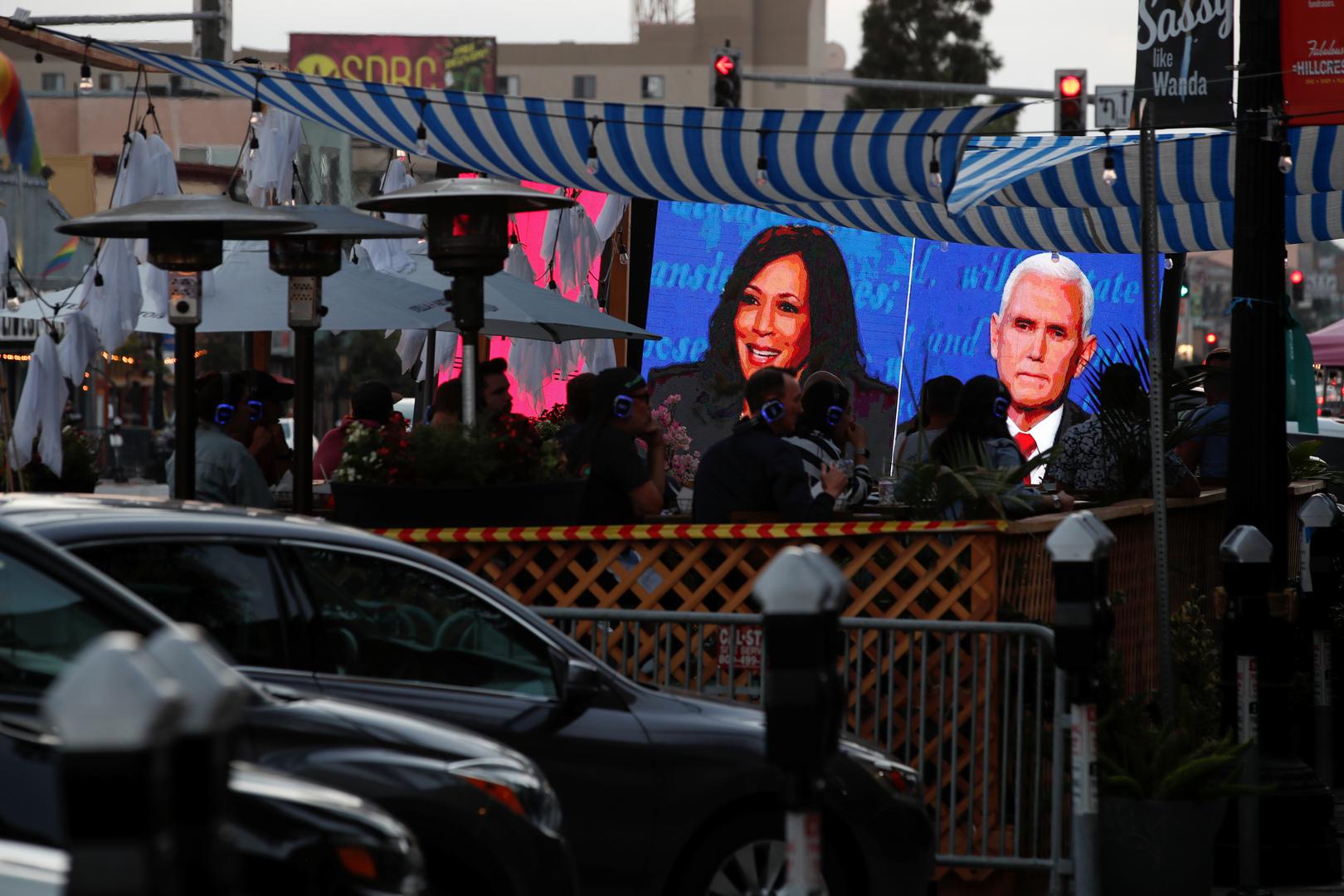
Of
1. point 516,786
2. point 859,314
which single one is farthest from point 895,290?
point 516,786

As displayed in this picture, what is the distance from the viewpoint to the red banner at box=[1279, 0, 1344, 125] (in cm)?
873

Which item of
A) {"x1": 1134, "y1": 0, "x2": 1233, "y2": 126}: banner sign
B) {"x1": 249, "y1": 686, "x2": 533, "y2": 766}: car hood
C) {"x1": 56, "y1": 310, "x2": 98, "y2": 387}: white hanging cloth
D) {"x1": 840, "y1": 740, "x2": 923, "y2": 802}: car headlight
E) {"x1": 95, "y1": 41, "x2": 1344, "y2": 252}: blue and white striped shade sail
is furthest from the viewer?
{"x1": 95, "y1": 41, "x2": 1344, "y2": 252}: blue and white striped shade sail

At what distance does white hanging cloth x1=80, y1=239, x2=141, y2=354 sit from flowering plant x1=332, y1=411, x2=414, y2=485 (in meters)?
2.96

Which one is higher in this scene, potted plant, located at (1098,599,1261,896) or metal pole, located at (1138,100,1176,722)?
metal pole, located at (1138,100,1176,722)

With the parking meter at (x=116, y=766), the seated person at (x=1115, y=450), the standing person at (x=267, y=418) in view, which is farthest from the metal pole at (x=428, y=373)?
the parking meter at (x=116, y=766)

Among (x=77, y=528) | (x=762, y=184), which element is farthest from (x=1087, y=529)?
(x=762, y=184)

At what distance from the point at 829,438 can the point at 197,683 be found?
848cm

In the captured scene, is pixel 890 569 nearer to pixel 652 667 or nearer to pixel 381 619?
pixel 652 667

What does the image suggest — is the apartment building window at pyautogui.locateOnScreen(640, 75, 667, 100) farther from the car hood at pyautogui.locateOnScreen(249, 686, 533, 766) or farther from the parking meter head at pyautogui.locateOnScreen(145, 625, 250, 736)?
the parking meter head at pyautogui.locateOnScreen(145, 625, 250, 736)

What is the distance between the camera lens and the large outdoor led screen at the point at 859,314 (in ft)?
61.0

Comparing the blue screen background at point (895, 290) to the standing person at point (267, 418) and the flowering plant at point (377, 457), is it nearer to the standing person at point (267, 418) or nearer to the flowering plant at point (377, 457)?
the standing person at point (267, 418)

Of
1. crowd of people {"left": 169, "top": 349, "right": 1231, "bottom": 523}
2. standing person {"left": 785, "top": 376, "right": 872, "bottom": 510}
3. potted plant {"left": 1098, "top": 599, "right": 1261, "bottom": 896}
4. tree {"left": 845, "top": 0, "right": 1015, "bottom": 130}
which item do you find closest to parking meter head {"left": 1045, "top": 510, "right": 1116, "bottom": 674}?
potted plant {"left": 1098, "top": 599, "right": 1261, "bottom": 896}

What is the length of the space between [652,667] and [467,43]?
85.2 m

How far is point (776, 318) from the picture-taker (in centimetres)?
1889
